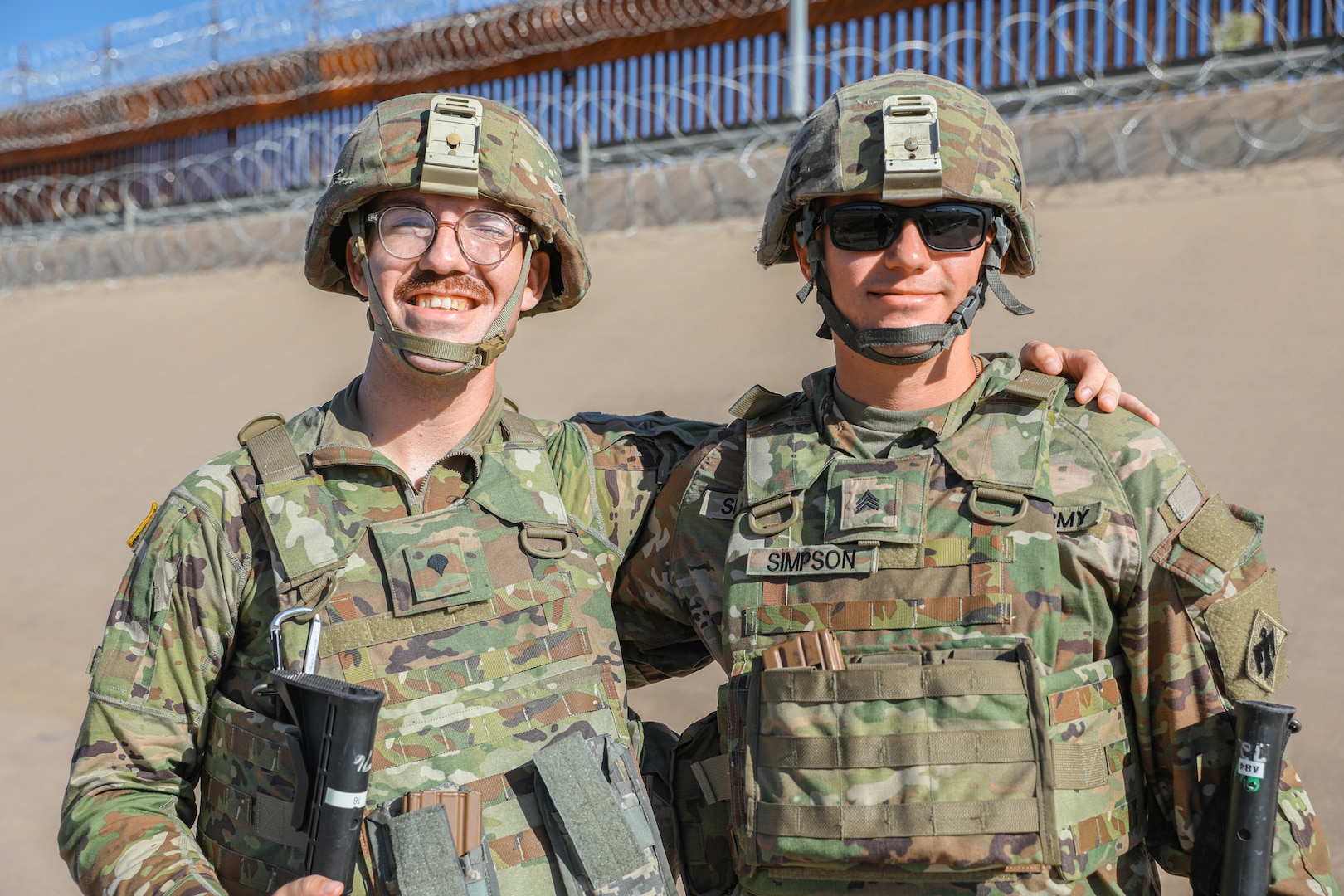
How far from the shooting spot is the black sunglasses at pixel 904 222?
2.84 meters

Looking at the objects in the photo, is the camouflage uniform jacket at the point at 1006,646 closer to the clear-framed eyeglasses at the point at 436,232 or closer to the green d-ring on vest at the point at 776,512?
the green d-ring on vest at the point at 776,512

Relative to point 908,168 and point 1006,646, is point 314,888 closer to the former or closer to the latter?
point 1006,646

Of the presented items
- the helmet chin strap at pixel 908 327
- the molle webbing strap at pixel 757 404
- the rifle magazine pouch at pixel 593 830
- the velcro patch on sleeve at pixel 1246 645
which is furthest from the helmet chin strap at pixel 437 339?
the velcro patch on sleeve at pixel 1246 645

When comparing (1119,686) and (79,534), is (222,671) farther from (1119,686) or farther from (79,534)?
(79,534)

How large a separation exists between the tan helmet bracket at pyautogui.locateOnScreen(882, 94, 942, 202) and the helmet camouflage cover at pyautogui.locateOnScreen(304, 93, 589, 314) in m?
0.85

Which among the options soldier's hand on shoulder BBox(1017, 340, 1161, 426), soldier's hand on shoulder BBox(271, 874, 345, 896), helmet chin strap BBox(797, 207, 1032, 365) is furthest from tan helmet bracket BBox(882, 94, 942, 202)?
soldier's hand on shoulder BBox(271, 874, 345, 896)

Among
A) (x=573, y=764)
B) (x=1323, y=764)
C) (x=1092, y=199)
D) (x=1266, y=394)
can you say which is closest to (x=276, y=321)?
(x=1092, y=199)

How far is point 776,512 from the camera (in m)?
2.83

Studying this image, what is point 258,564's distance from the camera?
277cm

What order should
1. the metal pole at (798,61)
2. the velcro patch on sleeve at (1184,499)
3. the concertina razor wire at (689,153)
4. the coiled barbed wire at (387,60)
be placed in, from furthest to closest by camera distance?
the coiled barbed wire at (387,60) < the metal pole at (798,61) < the concertina razor wire at (689,153) < the velcro patch on sleeve at (1184,499)

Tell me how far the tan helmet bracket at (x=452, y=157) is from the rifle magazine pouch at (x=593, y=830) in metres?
1.28

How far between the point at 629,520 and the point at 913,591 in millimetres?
765

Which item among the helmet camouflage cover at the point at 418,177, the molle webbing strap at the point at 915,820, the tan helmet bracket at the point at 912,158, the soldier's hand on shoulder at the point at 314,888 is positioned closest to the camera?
the soldier's hand on shoulder at the point at 314,888

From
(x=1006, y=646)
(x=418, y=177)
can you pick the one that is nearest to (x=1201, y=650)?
(x=1006, y=646)
